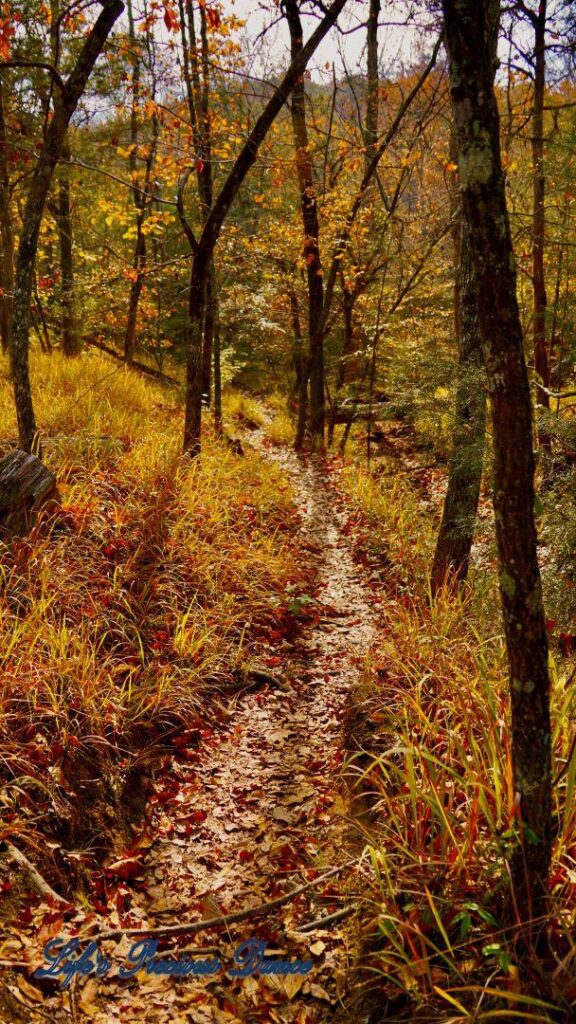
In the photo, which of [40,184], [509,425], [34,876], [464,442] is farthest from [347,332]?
[34,876]

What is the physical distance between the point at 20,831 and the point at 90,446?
4018mm

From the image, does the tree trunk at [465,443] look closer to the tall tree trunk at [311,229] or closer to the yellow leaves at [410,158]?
the tall tree trunk at [311,229]

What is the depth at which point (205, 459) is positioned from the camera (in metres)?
6.86

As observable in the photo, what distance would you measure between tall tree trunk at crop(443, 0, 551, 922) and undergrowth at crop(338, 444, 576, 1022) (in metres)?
0.11


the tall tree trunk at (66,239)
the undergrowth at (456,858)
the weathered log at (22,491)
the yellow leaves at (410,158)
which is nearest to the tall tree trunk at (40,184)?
the weathered log at (22,491)

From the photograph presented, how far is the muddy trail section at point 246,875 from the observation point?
221 centimetres

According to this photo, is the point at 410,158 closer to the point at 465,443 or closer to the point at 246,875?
the point at 465,443

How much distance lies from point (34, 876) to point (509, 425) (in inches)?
104

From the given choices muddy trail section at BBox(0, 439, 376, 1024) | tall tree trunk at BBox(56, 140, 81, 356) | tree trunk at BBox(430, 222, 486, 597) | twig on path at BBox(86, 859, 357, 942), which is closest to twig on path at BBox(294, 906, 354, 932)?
muddy trail section at BBox(0, 439, 376, 1024)

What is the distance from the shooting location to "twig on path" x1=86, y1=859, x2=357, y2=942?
2.38 m

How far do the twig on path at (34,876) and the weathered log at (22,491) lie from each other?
2.46 meters

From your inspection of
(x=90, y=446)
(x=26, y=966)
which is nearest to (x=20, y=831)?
(x=26, y=966)

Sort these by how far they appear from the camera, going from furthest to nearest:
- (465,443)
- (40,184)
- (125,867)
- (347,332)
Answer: (347,332)
(40,184)
(465,443)
(125,867)

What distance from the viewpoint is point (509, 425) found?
176 centimetres
